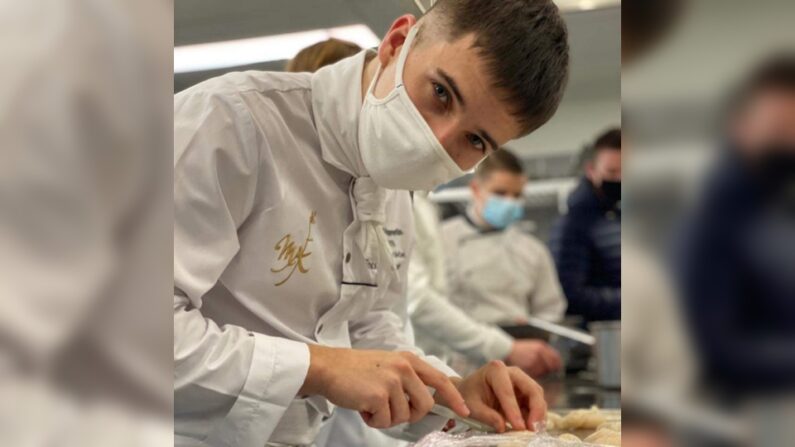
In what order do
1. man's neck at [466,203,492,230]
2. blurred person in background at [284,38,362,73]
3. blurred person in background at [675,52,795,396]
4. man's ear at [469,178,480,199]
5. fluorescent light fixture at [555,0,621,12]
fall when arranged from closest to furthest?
blurred person in background at [675,52,795,396]
fluorescent light fixture at [555,0,621,12]
blurred person in background at [284,38,362,73]
man's ear at [469,178,480,199]
man's neck at [466,203,492,230]

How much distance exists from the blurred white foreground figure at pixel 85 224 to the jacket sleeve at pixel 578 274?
0.52 meters

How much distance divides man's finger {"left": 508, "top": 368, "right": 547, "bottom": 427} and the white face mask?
26cm

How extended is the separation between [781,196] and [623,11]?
142 millimetres

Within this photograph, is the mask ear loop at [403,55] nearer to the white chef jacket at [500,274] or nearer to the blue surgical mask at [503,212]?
the white chef jacket at [500,274]

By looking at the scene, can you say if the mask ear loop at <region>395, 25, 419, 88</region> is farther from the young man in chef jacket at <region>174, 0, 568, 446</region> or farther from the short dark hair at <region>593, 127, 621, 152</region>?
the short dark hair at <region>593, 127, 621, 152</region>

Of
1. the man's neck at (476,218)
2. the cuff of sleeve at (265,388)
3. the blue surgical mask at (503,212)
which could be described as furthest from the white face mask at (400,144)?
the blue surgical mask at (503,212)

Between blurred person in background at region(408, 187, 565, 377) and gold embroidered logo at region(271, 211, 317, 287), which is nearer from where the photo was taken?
gold embroidered logo at region(271, 211, 317, 287)

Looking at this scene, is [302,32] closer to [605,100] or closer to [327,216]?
[327,216]

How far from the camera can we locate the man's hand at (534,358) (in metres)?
1.02

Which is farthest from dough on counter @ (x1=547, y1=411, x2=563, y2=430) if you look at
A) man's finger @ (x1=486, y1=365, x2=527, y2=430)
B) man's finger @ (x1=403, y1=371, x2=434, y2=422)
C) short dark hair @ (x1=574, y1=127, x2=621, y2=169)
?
short dark hair @ (x1=574, y1=127, x2=621, y2=169)

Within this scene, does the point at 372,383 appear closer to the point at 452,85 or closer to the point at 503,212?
the point at 452,85

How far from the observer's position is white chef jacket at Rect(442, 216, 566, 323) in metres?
1.49

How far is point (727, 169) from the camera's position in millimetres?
384

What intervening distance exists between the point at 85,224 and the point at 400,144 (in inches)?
12.5
